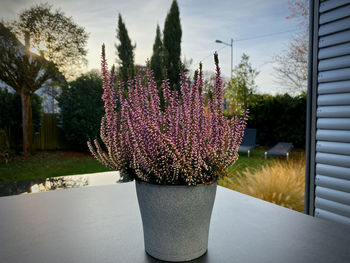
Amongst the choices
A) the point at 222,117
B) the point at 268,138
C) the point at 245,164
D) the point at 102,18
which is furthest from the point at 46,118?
the point at 222,117

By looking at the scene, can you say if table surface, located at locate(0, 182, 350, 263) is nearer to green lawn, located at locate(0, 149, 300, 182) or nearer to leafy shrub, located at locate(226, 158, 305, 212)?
leafy shrub, located at locate(226, 158, 305, 212)

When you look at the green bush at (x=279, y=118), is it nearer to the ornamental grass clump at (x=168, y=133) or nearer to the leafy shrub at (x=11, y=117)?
the leafy shrub at (x=11, y=117)

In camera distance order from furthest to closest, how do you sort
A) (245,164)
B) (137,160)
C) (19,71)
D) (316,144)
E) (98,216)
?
(19,71) → (245,164) → (316,144) → (98,216) → (137,160)

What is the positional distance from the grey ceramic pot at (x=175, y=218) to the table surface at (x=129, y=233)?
5 centimetres

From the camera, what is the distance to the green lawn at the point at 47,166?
20.2ft

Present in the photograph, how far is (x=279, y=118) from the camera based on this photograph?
9.27 metres

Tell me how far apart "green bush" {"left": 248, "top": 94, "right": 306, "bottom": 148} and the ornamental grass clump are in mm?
9039

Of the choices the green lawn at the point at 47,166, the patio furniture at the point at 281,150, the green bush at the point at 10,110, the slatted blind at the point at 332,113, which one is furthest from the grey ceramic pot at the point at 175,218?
the green bush at the point at 10,110

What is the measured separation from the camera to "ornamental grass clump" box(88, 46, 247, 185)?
0.58 meters

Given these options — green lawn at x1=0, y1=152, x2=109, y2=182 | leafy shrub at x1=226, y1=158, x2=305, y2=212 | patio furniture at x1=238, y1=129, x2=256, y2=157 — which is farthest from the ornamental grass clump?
patio furniture at x1=238, y1=129, x2=256, y2=157

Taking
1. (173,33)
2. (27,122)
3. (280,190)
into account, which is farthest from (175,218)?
(173,33)

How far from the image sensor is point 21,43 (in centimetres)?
784

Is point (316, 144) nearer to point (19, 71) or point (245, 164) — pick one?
point (245, 164)

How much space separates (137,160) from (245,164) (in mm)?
6504
